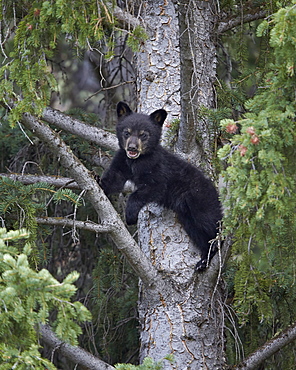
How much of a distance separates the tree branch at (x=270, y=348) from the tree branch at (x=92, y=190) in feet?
3.39

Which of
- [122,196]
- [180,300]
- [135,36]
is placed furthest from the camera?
[122,196]

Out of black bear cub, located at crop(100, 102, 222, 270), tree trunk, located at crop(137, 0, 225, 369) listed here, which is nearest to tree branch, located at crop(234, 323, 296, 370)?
tree trunk, located at crop(137, 0, 225, 369)

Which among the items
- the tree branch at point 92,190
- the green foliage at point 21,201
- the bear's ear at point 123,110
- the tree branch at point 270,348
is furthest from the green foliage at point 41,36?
the tree branch at point 270,348

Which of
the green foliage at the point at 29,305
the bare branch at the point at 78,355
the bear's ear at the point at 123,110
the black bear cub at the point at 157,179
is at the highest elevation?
the bear's ear at the point at 123,110

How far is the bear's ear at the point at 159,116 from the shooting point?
4.46 m

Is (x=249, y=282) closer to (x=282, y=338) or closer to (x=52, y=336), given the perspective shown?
(x=282, y=338)

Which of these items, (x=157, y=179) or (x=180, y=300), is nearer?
(x=180, y=300)

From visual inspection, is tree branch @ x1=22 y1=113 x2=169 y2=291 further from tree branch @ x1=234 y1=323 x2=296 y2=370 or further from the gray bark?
tree branch @ x1=234 y1=323 x2=296 y2=370

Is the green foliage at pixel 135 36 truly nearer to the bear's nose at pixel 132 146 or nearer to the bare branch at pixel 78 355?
the bear's nose at pixel 132 146

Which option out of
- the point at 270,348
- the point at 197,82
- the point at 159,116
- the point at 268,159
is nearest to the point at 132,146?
the point at 159,116

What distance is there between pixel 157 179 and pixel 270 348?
65.9 inches

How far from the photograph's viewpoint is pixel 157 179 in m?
4.56

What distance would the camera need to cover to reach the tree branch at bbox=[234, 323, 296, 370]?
3.83 m

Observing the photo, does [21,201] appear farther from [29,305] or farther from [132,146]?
[29,305]
